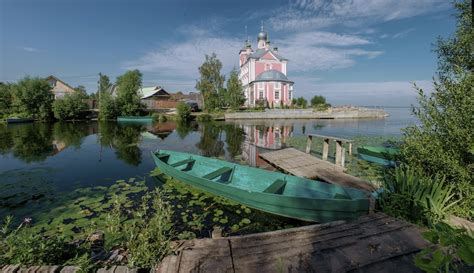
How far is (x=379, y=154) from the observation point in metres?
9.80

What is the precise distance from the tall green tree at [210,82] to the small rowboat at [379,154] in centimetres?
3154

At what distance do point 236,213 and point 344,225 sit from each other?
271cm

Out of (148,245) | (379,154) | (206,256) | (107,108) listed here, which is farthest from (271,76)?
(148,245)

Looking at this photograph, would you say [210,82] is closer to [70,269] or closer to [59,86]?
[59,86]

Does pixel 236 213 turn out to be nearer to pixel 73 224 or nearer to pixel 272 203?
pixel 272 203

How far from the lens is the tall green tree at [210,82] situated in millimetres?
39856

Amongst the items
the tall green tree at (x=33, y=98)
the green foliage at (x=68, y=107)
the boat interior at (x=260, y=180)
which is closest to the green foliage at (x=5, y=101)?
the tall green tree at (x=33, y=98)

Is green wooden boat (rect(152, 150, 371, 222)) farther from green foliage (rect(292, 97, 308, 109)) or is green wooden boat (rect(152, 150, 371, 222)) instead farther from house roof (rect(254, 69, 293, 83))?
green foliage (rect(292, 97, 308, 109))

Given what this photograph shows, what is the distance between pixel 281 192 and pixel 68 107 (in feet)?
120

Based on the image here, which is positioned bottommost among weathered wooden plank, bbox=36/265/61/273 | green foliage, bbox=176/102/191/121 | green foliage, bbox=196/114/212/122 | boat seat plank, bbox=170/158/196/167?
boat seat plank, bbox=170/158/196/167

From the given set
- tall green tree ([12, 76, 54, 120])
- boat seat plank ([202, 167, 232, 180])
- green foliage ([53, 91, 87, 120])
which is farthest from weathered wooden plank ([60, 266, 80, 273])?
tall green tree ([12, 76, 54, 120])

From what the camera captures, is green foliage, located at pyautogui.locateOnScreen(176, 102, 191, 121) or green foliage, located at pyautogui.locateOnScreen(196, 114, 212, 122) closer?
green foliage, located at pyautogui.locateOnScreen(176, 102, 191, 121)

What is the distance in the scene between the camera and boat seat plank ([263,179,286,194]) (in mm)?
5409

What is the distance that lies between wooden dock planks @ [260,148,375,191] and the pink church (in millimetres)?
33294
